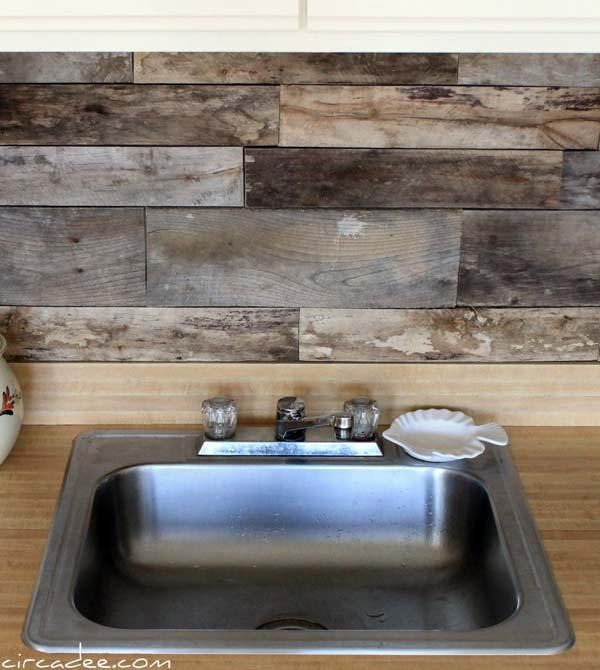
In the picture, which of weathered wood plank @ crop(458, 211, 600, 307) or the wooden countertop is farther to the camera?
weathered wood plank @ crop(458, 211, 600, 307)

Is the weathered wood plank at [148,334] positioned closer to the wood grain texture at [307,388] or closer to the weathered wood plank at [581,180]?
the wood grain texture at [307,388]

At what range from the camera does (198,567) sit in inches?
54.6

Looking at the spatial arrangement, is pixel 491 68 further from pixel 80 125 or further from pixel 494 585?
pixel 494 585

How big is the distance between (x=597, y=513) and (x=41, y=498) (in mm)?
819

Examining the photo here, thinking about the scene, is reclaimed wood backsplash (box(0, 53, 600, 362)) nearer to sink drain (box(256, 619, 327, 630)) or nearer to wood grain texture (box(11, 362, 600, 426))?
wood grain texture (box(11, 362, 600, 426))

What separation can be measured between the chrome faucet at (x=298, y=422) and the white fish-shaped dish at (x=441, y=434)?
0.24 feet

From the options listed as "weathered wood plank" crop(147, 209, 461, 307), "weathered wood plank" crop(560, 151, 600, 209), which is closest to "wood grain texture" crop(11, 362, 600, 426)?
"weathered wood plank" crop(147, 209, 461, 307)

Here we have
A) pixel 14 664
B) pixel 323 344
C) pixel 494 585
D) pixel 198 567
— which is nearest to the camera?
pixel 14 664

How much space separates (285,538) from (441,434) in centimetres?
31

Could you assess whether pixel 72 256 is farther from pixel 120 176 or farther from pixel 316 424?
pixel 316 424

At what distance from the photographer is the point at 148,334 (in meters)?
1.51

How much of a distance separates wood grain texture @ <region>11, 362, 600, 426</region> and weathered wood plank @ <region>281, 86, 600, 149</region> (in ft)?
1.24

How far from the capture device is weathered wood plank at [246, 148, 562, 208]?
1.43 m

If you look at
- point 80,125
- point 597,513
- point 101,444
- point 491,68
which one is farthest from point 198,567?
point 491,68
